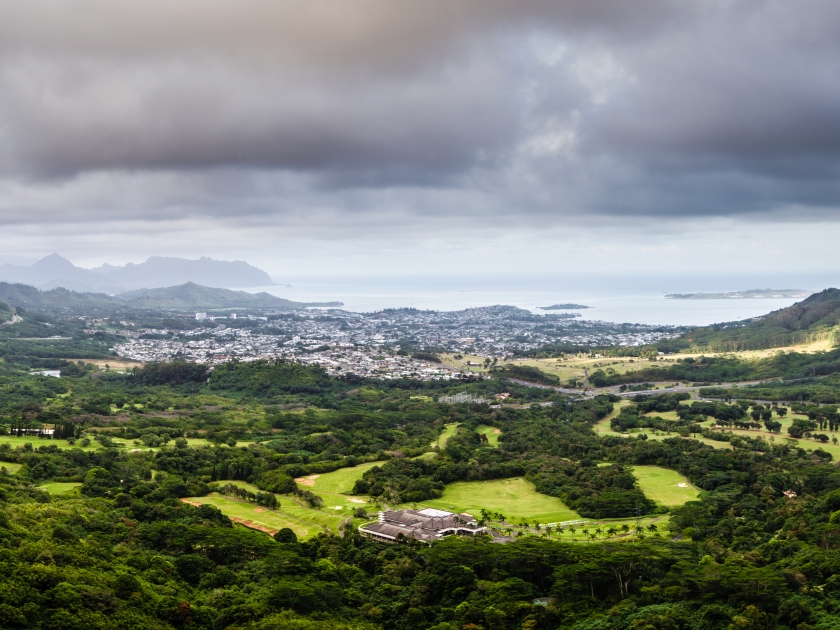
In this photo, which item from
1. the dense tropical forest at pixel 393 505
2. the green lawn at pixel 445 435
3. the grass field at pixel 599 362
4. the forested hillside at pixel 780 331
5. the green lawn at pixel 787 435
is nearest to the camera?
the dense tropical forest at pixel 393 505

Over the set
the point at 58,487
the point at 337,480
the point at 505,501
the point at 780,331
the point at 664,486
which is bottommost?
the point at 505,501

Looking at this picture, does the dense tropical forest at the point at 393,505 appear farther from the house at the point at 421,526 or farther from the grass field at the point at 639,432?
the house at the point at 421,526

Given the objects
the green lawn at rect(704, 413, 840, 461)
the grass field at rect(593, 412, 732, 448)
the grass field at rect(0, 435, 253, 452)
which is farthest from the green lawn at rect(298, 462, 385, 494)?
the green lawn at rect(704, 413, 840, 461)

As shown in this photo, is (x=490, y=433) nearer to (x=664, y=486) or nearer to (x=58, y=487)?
(x=664, y=486)

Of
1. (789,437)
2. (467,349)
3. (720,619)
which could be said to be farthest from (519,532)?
(467,349)

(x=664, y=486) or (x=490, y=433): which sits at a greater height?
(x=664, y=486)

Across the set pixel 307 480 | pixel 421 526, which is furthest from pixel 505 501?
pixel 307 480

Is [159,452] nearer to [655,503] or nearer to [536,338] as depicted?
[655,503]

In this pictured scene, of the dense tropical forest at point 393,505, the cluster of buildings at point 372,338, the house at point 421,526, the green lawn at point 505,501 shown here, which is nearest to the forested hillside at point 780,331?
the cluster of buildings at point 372,338
